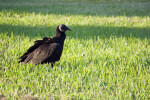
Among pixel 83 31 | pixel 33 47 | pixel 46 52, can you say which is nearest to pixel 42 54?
pixel 46 52

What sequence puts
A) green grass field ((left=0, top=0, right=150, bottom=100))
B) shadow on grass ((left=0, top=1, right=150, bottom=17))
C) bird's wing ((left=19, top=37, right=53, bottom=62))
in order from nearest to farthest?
green grass field ((left=0, top=0, right=150, bottom=100)), bird's wing ((left=19, top=37, right=53, bottom=62)), shadow on grass ((left=0, top=1, right=150, bottom=17))

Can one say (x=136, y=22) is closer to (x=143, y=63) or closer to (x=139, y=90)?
(x=143, y=63)

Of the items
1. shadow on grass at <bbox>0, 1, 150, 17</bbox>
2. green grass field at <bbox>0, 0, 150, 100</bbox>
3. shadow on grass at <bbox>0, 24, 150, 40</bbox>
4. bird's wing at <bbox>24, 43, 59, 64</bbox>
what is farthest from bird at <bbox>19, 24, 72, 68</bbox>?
shadow on grass at <bbox>0, 1, 150, 17</bbox>

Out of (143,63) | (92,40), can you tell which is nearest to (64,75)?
(143,63)

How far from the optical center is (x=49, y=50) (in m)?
4.57

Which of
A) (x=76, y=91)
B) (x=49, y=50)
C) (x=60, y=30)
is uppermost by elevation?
(x=60, y=30)

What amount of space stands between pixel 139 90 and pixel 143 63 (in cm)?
131

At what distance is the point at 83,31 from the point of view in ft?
25.9

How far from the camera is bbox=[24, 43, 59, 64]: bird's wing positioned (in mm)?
4555

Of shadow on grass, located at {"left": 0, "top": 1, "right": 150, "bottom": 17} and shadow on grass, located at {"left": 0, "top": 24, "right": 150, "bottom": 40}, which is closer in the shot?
shadow on grass, located at {"left": 0, "top": 24, "right": 150, "bottom": 40}

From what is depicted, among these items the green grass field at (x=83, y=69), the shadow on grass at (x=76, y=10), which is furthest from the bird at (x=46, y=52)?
the shadow on grass at (x=76, y=10)

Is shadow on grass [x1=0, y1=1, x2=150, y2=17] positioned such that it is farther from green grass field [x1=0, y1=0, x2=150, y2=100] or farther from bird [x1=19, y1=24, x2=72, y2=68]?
bird [x1=19, y1=24, x2=72, y2=68]

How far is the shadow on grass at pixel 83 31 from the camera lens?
734 centimetres

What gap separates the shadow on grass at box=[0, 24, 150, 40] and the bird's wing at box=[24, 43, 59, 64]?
241 cm
